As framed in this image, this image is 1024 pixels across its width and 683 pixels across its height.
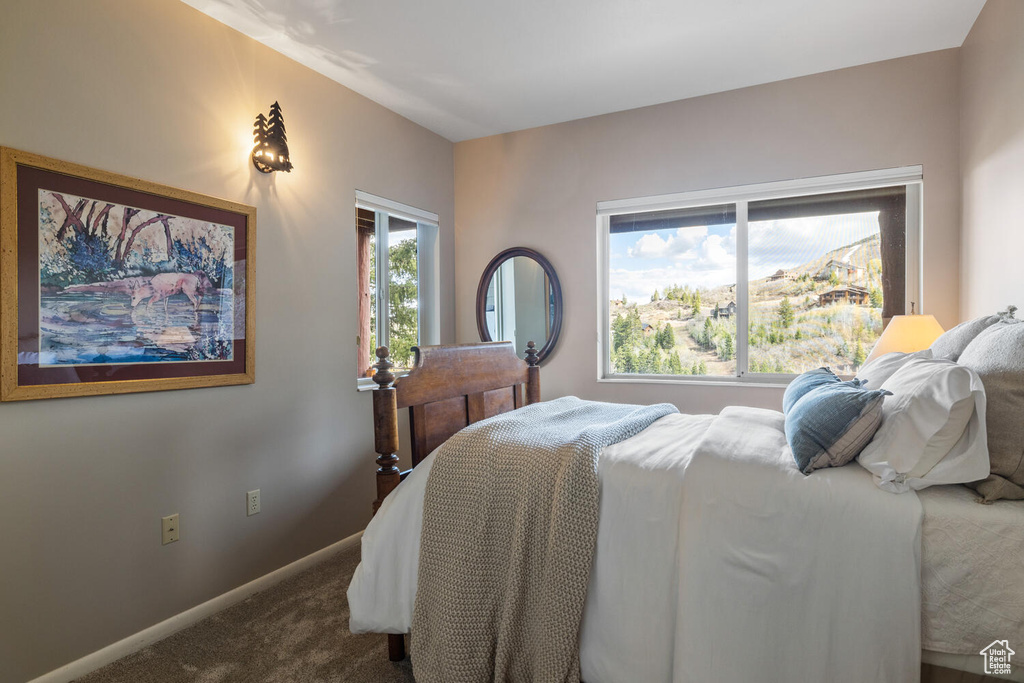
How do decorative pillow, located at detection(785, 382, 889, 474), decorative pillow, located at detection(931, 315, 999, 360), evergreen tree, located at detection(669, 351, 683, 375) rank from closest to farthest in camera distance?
decorative pillow, located at detection(785, 382, 889, 474) < decorative pillow, located at detection(931, 315, 999, 360) < evergreen tree, located at detection(669, 351, 683, 375)

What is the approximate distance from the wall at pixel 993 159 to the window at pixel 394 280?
3.01 metres

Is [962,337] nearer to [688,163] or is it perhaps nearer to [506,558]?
[506,558]

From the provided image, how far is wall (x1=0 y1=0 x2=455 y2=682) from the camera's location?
5.87ft

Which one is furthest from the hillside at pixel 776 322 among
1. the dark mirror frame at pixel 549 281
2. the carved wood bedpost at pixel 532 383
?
the carved wood bedpost at pixel 532 383

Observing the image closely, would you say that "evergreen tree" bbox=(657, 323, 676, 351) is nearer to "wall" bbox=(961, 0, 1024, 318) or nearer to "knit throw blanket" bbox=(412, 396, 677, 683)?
"wall" bbox=(961, 0, 1024, 318)

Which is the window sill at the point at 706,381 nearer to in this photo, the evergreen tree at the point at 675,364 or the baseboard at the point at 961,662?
the evergreen tree at the point at 675,364

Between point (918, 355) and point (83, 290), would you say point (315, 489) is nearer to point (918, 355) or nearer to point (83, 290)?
point (83, 290)

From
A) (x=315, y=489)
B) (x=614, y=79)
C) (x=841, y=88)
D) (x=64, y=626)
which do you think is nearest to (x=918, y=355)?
(x=841, y=88)

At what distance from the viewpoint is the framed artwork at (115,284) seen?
1.75m

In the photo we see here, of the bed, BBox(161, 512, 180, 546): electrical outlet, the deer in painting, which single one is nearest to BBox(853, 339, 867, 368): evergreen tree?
the bed

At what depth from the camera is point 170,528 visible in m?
2.16

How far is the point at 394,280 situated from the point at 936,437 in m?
2.92

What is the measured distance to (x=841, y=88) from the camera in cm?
290

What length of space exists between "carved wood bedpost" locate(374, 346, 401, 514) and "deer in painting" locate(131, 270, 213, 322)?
103cm
